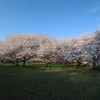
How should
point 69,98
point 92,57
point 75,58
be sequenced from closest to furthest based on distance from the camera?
point 69,98, point 92,57, point 75,58

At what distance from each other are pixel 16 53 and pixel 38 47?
5106 millimetres

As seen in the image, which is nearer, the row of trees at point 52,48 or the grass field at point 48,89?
the grass field at point 48,89

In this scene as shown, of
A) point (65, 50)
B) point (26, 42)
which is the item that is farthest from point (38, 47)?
point (65, 50)

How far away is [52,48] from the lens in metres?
37.6

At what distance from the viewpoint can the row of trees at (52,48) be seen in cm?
3256

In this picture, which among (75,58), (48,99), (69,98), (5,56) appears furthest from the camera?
(5,56)

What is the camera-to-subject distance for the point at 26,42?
41.1m

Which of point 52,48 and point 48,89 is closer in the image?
point 48,89

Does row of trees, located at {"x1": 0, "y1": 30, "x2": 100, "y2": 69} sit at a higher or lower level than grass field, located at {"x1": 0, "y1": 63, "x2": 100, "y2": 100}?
higher

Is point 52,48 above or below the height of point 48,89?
above

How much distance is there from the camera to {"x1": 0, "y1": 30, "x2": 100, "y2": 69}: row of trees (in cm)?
3256

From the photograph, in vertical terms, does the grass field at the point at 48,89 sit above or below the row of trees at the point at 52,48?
below

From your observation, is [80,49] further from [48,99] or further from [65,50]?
[48,99]

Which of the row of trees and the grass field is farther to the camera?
the row of trees
